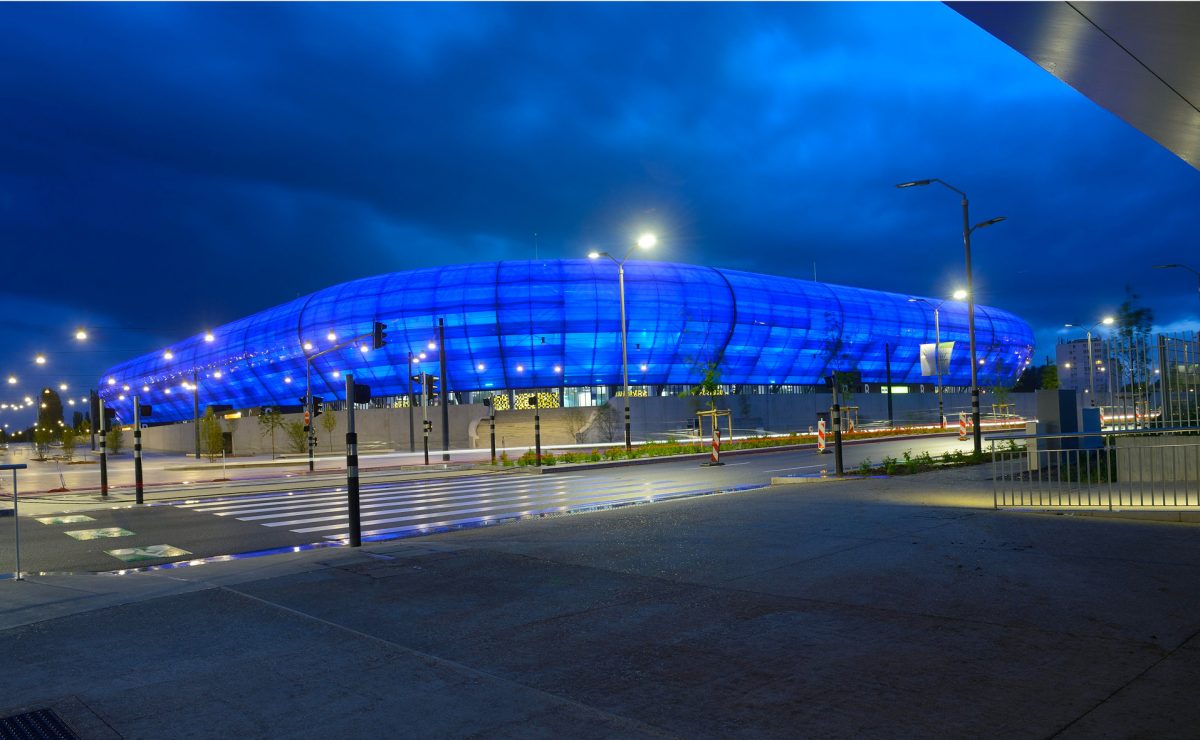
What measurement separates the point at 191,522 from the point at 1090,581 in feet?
47.8

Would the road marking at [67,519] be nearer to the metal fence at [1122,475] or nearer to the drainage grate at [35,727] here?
the drainage grate at [35,727]

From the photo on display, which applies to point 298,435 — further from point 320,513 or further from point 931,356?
point 320,513

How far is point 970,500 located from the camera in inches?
511

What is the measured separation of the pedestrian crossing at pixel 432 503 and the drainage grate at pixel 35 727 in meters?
7.38

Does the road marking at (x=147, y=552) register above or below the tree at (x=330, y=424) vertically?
below

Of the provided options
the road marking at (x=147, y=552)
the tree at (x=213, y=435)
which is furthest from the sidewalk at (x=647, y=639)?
the tree at (x=213, y=435)

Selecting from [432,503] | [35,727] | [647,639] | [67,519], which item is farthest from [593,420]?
[35,727]

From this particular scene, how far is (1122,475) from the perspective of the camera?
1461cm

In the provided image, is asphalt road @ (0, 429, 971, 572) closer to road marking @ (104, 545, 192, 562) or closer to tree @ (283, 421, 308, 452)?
road marking @ (104, 545, 192, 562)

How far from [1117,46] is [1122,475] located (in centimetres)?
1085

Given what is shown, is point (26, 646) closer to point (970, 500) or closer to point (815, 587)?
point (815, 587)

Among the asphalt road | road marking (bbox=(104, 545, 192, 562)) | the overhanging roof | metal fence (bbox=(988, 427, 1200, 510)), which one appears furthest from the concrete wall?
the overhanging roof

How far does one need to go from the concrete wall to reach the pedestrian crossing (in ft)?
89.4

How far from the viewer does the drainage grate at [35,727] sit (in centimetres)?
409
